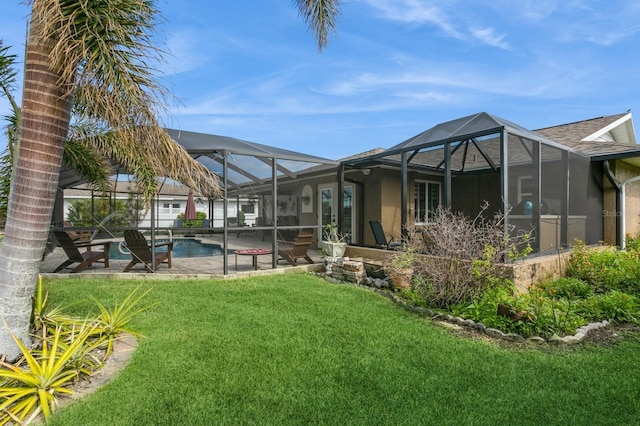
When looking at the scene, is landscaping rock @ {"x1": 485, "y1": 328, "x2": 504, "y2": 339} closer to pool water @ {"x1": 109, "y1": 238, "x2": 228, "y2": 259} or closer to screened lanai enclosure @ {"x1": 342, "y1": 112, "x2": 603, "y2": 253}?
screened lanai enclosure @ {"x1": 342, "y1": 112, "x2": 603, "y2": 253}

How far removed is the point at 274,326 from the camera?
4762mm

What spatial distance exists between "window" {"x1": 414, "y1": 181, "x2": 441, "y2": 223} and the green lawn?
833 centimetres

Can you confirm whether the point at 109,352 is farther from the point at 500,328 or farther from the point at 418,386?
the point at 500,328

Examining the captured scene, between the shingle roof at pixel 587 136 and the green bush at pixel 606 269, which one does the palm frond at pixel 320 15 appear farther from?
the shingle roof at pixel 587 136

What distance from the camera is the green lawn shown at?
2725 mm

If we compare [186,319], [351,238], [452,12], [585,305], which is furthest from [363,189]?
[186,319]

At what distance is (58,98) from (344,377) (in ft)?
12.2

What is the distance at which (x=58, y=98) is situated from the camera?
3.26 metres

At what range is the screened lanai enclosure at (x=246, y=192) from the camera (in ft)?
26.6

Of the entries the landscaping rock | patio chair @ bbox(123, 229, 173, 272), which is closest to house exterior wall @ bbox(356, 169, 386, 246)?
patio chair @ bbox(123, 229, 173, 272)

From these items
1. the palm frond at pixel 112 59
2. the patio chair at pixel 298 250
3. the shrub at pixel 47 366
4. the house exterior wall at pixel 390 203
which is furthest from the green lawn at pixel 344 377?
the house exterior wall at pixel 390 203

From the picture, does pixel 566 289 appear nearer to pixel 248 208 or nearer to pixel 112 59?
pixel 112 59

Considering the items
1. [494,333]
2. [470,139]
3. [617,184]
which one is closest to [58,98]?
[494,333]

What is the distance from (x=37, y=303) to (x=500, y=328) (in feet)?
18.7
